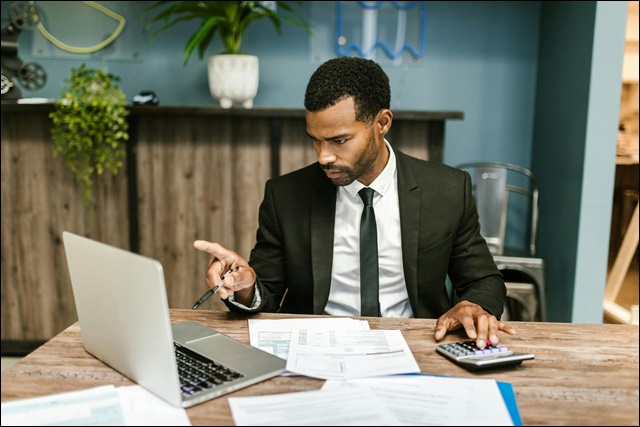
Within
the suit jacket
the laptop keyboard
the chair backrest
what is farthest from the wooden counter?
the laptop keyboard

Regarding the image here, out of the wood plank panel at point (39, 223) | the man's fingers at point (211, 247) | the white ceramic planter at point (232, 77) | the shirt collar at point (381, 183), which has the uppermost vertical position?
the white ceramic planter at point (232, 77)

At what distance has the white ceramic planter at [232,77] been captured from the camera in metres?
2.96

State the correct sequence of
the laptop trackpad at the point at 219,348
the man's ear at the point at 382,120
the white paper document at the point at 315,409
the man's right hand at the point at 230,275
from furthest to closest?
the man's ear at the point at 382,120
the man's right hand at the point at 230,275
the laptop trackpad at the point at 219,348
the white paper document at the point at 315,409

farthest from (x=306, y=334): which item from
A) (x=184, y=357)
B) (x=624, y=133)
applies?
(x=624, y=133)

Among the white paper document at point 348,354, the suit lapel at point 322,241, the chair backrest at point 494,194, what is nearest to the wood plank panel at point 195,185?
the chair backrest at point 494,194

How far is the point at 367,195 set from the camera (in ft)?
5.58

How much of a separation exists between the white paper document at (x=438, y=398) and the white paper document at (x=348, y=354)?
1.1 inches

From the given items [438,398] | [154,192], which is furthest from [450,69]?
[438,398]

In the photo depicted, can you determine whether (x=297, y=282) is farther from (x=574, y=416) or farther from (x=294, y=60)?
(x=294, y=60)

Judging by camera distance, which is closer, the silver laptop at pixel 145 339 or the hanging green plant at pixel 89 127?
the silver laptop at pixel 145 339

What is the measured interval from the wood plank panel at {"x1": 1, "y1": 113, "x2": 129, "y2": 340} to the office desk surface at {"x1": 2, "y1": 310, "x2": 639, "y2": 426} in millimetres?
1823

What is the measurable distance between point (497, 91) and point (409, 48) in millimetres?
551

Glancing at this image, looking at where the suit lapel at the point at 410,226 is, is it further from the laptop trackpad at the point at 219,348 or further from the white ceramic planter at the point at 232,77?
the white ceramic planter at the point at 232,77

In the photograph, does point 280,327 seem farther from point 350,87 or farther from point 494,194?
point 494,194
